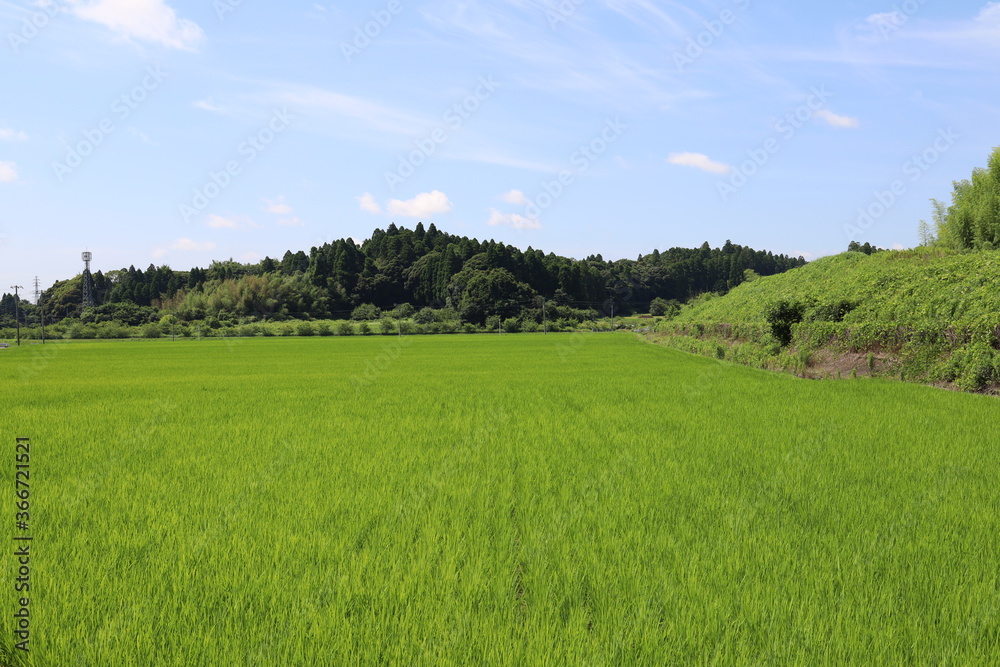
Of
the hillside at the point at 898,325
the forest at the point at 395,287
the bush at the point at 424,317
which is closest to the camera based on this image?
the hillside at the point at 898,325

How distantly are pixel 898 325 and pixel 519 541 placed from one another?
1586 centimetres

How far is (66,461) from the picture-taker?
6.89 metres

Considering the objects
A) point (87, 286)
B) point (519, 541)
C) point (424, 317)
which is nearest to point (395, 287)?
point (424, 317)

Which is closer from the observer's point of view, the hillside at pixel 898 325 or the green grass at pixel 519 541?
the green grass at pixel 519 541

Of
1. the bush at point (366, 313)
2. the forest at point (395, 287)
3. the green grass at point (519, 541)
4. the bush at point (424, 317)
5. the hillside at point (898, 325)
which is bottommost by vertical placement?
the green grass at point (519, 541)

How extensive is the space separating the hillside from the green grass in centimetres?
513

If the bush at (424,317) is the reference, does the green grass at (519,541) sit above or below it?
below

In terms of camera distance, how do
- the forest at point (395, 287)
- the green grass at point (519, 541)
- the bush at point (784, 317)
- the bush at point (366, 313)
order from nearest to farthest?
the green grass at point (519, 541)
the bush at point (784, 317)
the forest at point (395, 287)
the bush at point (366, 313)

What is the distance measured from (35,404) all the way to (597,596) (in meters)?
13.6

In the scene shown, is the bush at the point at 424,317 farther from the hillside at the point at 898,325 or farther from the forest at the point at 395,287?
the hillside at the point at 898,325

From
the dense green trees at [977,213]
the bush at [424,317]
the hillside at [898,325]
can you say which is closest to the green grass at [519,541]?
the hillside at [898,325]

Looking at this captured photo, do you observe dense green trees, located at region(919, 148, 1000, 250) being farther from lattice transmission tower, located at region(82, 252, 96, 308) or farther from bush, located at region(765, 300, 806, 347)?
lattice transmission tower, located at region(82, 252, 96, 308)

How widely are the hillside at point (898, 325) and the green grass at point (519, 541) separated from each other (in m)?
5.13

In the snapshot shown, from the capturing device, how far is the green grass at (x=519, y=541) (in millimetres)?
2836
